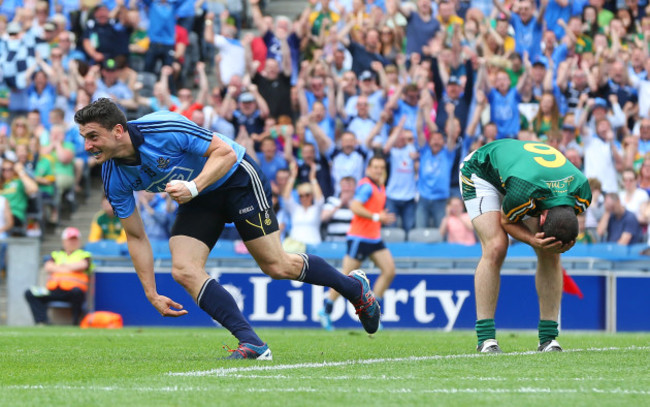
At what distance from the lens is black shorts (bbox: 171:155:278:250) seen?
7.91m

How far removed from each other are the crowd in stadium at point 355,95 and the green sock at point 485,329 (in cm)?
803

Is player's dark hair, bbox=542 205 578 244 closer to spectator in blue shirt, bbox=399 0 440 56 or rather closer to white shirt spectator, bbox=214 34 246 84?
spectator in blue shirt, bbox=399 0 440 56

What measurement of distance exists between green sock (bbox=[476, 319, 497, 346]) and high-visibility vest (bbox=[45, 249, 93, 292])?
915 centimetres

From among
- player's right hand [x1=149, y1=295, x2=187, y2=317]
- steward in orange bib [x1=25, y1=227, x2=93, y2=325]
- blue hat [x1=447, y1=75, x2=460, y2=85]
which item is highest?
blue hat [x1=447, y1=75, x2=460, y2=85]

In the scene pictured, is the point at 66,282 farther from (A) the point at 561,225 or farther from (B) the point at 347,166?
(A) the point at 561,225

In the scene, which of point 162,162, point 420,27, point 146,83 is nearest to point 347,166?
point 420,27

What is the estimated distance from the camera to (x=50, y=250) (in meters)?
18.3

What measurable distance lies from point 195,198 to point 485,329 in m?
2.24

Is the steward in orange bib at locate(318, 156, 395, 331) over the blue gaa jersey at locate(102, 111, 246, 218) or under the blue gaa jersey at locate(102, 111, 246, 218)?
under

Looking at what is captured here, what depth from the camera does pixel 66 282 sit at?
1622 centimetres

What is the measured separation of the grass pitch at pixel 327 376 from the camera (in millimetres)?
5445

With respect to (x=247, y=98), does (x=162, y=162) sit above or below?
below

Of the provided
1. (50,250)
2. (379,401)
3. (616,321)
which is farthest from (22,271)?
(379,401)

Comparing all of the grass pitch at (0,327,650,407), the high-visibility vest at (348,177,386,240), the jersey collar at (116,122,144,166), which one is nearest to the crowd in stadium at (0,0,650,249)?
the high-visibility vest at (348,177,386,240)
